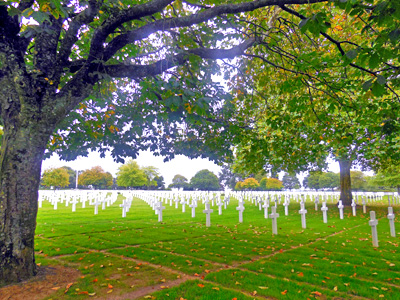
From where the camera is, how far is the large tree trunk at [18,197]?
14.4 ft

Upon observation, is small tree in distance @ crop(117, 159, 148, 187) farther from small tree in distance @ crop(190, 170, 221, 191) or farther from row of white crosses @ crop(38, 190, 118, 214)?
row of white crosses @ crop(38, 190, 118, 214)

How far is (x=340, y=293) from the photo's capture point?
410 cm

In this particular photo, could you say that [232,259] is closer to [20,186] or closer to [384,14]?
[20,186]

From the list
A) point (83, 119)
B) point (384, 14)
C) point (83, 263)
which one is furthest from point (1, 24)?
point (384, 14)

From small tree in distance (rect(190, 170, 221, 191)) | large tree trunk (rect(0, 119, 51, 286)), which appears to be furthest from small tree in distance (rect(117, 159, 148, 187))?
large tree trunk (rect(0, 119, 51, 286))

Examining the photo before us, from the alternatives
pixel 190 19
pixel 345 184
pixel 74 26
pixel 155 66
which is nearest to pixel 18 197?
pixel 74 26

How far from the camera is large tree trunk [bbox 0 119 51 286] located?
4.39 metres

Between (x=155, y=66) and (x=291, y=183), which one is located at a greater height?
(x=155, y=66)

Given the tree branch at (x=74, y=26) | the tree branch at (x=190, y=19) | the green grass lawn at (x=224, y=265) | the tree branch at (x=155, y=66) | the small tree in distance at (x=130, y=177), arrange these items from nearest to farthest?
the green grass lawn at (x=224, y=265) < the tree branch at (x=190, y=19) < the tree branch at (x=74, y=26) < the tree branch at (x=155, y=66) < the small tree in distance at (x=130, y=177)

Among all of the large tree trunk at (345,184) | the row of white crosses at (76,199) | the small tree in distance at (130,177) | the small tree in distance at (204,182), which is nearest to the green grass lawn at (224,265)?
the large tree trunk at (345,184)

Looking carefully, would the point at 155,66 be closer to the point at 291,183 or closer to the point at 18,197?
the point at 18,197

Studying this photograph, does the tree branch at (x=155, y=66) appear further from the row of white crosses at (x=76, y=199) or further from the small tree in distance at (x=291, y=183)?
the small tree in distance at (x=291, y=183)

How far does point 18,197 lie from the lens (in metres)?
4.50

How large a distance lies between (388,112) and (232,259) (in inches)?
199
